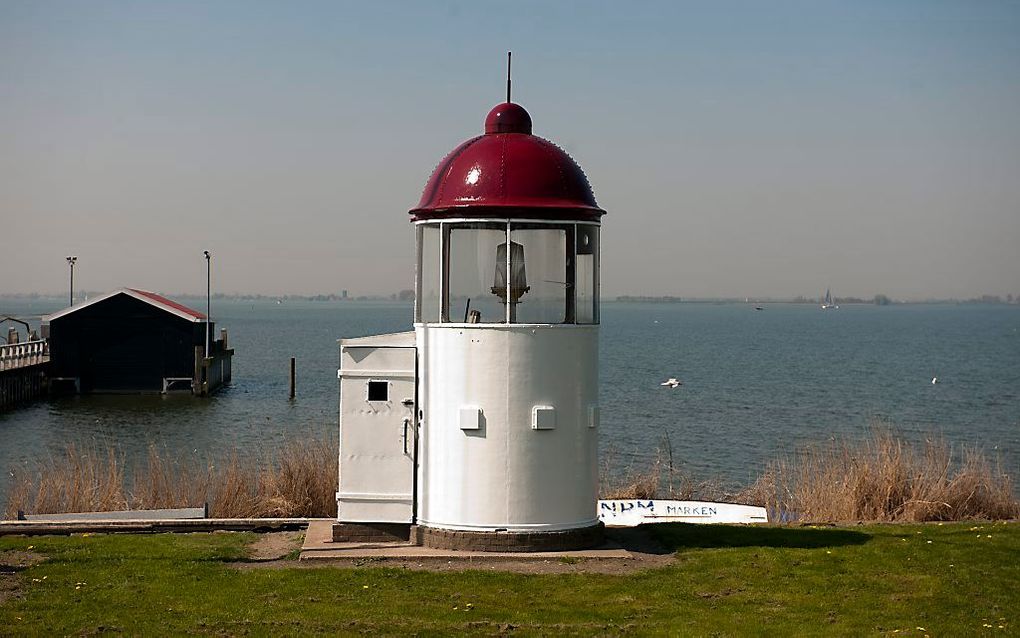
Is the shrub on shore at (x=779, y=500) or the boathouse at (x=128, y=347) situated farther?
the boathouse at (x=128, y=347)

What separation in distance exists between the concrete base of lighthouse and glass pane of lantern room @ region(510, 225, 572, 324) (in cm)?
249

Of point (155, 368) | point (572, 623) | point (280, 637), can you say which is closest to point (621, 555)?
point (572, 623)

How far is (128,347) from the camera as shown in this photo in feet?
181

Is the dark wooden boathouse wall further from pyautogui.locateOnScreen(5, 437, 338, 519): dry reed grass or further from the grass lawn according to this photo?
the grass lawn

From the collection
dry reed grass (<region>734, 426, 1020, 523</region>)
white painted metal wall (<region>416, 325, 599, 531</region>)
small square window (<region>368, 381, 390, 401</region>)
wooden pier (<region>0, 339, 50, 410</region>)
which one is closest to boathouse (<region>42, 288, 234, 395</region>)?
wooden pier (<region>0, 339, 50, 410</region>)

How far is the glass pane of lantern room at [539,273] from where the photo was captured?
14.2m

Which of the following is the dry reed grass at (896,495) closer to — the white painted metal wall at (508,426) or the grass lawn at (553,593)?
the grass lawn at (553,593)

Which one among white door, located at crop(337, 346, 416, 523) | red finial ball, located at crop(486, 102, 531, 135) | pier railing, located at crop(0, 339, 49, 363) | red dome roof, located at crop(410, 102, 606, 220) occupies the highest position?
red finial ball, located at crop(486, 102, 531, 135)

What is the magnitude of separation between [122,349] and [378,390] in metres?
43.6

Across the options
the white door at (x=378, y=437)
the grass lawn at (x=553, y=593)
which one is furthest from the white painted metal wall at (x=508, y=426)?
the grass lawn at (x=553, y=593)

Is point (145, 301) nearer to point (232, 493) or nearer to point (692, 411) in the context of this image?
point (692, 411)

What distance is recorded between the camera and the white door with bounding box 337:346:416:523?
572 inches

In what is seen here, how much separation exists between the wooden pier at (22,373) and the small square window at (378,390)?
132ft

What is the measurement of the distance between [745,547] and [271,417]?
36.7 m
